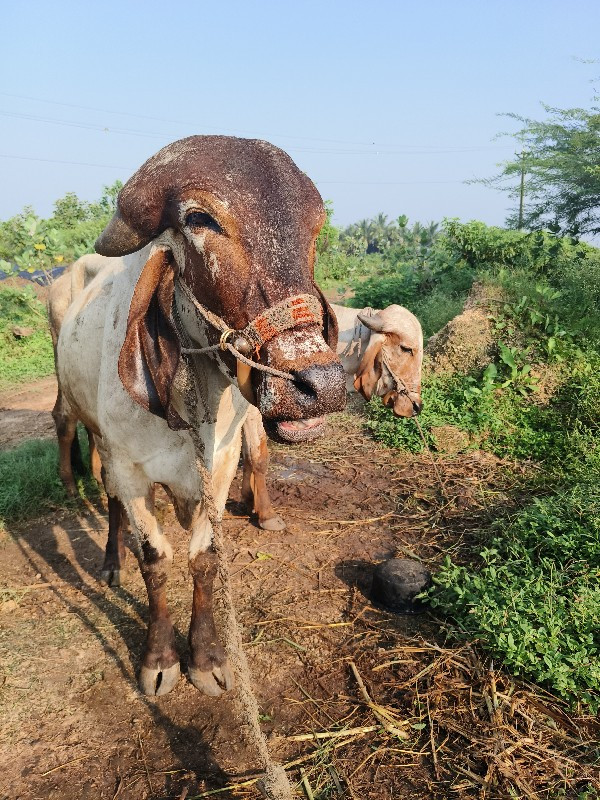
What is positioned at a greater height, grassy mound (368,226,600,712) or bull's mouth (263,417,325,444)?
bull's mouth (263,417,325,444)

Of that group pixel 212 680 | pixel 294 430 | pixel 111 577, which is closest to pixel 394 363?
pixel 111 577

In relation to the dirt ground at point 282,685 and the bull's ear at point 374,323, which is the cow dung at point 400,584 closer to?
the dirt ground at point 282,685

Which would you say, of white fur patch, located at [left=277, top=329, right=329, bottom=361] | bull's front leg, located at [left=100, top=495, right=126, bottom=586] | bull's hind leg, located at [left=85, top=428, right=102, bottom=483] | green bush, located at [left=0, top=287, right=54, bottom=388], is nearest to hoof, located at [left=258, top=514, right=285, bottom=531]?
bull's front leg, located at [left=100, top=495, right=126, bottom=586]

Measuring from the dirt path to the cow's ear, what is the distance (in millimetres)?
3625

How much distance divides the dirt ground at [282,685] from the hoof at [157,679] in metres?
0.05

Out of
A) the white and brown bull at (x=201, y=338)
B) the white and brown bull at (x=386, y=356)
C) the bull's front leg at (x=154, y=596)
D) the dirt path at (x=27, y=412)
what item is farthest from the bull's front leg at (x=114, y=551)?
the dirt path at (x=27, y=412)

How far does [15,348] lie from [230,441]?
9726mm

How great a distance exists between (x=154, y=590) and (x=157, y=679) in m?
0.44

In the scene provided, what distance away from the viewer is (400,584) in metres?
3.62

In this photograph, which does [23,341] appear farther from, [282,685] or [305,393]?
[305,393]

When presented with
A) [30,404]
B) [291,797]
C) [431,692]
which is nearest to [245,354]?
[291,797]

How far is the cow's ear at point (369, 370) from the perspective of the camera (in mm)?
5348

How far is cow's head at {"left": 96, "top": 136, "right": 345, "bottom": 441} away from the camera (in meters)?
2.00

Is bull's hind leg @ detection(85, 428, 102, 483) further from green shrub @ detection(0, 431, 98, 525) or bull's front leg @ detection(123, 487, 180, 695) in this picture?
bull's front leg @ detection(123, 487, 180, 695)
